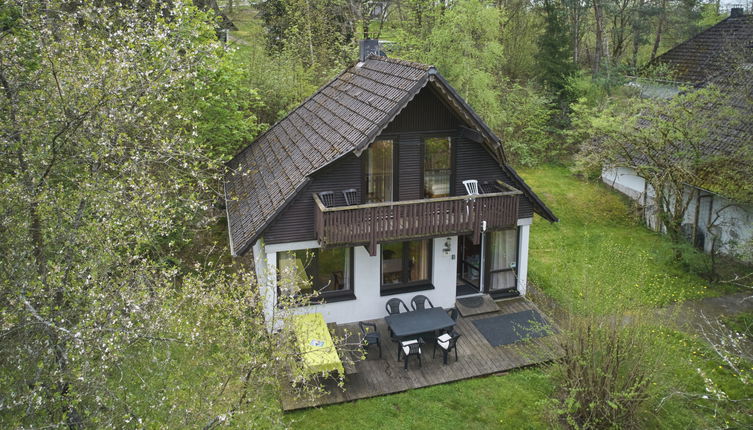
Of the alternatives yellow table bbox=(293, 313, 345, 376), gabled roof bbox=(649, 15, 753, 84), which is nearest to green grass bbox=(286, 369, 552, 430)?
yellow table bbox=(293, 313, 345, 376)

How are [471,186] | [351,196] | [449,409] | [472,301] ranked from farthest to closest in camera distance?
[472,301], [471,186], [351,196], [449,409]

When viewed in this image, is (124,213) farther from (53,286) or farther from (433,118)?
(433,118)

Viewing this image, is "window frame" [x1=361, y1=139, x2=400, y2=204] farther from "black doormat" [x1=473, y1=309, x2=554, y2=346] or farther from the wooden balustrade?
"black doormat" [x1=473, y1=309, x2=554, y2=346]

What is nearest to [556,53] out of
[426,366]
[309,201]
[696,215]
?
[696,215]

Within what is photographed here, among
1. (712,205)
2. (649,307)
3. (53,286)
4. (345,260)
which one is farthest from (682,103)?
(53,286)

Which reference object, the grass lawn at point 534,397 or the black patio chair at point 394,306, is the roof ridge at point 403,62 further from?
the black patio chair at point 394,306

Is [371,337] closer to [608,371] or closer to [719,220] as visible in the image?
[608,371]
